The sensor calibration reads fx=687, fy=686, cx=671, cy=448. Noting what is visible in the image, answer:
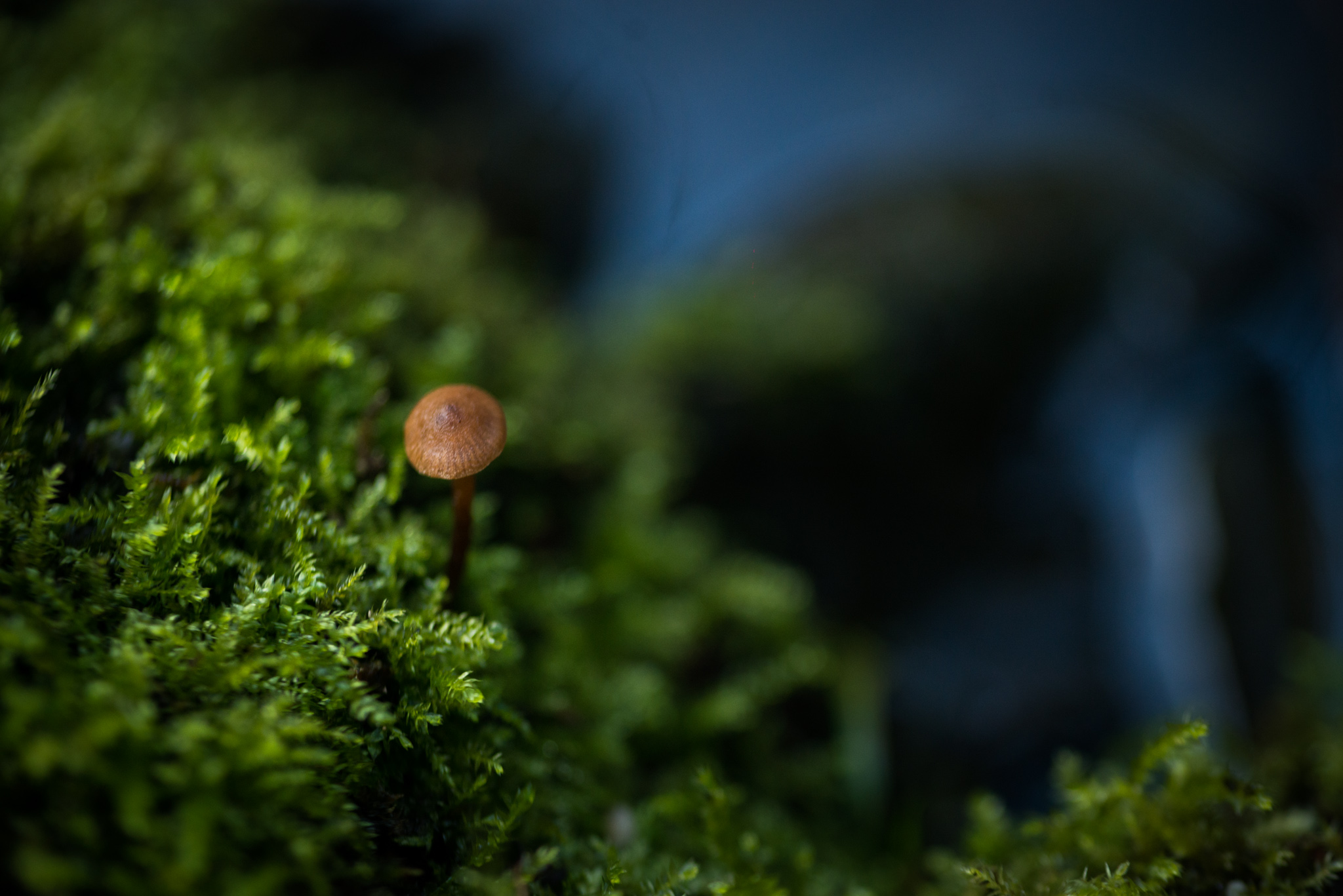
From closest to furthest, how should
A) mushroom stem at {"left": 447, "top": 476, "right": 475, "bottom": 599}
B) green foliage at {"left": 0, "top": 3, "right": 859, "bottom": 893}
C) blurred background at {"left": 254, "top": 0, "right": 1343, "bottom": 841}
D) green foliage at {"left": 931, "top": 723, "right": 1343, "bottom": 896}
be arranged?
green foliage at {"left": 0, "top": 3, "right": 859, "bottom": 893} < green foliage at {"left": 931, "top": 723, "right": 1343, "bottom": 896} < mushroom stem at {"left": 447, "top": 476, "right": 475, "bottom": 599} < blurred background at {"left": 254, "top": 0, "right": 1343, "bottom": 841}

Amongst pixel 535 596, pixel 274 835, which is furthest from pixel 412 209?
pixel 274 835

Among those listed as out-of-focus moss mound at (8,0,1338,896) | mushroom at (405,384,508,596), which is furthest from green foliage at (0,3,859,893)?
mushroom at (405,384,508,596)

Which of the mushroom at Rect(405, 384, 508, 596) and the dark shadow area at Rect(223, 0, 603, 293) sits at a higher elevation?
the dark shadow area at Rect(223, 0, 603, 293)

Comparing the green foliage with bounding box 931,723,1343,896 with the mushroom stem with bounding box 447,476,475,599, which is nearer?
the green foliage with bounding box 931,723,1343,896

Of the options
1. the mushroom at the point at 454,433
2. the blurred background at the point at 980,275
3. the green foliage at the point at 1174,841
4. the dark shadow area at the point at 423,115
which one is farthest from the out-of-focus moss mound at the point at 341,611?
the blurred background at the point at 980,275

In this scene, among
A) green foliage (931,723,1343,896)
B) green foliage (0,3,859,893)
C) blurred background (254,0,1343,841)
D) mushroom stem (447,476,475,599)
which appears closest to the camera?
green foliage (0,3,859,893)

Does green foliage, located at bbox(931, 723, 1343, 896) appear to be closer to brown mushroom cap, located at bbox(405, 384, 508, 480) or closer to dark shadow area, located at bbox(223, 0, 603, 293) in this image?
brown mushroom cap, located at bbox(405, 384, 508, 480)

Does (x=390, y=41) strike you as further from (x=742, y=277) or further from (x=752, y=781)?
(x=752, y=781)
